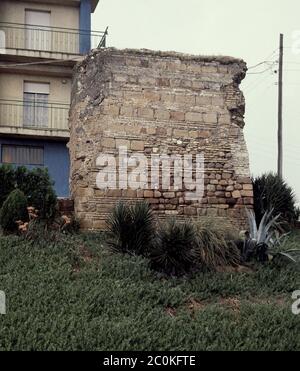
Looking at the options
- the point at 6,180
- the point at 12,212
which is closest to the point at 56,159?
A: the point at 6,180

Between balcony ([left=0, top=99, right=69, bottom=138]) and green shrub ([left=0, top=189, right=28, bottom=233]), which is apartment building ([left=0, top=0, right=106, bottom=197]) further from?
green shrub ([left=0, top=189, right=28, bottom=233])

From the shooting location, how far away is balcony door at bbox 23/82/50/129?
22781 mm

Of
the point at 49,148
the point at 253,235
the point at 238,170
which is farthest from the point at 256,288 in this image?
the point at 49,148

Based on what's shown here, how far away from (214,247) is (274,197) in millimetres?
4453

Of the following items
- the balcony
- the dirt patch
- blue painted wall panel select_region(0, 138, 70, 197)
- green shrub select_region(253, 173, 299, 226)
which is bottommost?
the dirt patch

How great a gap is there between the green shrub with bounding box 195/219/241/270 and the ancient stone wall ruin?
1.69 m

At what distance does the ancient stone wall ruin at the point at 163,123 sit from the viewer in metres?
12.2

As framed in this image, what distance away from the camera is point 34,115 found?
74.8 feet

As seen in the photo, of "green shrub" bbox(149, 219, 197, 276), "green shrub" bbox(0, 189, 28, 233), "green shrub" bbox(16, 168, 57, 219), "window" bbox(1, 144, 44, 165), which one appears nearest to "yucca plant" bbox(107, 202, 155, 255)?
"green shrub" bbox(149, 219, 197, 276)

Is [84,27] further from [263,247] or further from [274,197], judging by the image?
[263,247]

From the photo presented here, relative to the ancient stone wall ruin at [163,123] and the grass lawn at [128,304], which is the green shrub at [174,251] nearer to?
the grass lawn at [128,304]

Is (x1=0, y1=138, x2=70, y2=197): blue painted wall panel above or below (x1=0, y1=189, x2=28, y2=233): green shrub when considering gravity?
above

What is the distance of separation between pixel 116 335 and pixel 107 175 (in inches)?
216
